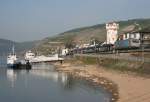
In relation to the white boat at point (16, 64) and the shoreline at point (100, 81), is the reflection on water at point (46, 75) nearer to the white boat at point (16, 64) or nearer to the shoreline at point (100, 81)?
the shoreline at point (100, 81)

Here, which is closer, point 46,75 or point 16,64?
point 46,75

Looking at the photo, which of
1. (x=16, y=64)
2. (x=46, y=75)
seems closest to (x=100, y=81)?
(x=46, y=75)

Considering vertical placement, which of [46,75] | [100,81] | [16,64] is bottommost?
[46,75]

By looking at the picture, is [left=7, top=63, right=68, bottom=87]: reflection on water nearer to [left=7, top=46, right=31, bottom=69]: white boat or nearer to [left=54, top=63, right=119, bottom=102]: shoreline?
[left=54, top=63, right=119, bottom=102]: shoreline

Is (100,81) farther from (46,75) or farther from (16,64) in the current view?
(16,64)

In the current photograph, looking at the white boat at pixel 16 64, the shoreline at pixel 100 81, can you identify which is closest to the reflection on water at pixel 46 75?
the shoreline at pixel 100 81

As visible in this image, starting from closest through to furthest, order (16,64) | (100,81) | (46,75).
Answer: (100,81) → (46,75) → (16,64)

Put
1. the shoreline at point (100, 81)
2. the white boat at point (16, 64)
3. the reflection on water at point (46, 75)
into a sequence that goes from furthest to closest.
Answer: the white boat at point (16, 64) < the reflection on water at point (46, 75) < the shoreline at point (100, 81)

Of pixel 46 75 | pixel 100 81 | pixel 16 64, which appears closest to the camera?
pixel 100 81

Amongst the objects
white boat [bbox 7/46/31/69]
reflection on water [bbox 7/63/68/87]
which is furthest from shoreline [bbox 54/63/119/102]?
white boat [bbox 7/46/31/69]

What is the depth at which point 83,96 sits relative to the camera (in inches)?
1763

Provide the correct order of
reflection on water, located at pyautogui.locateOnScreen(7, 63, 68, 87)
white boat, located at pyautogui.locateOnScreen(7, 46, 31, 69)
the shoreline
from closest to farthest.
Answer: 1. the shoreline
2. reflection on water, located at pyautogui.locateOnScreen(7, 63, 68, 87)
3. white boat, located at pyautogui.locateOnScreen(7, 46, 31, 69)

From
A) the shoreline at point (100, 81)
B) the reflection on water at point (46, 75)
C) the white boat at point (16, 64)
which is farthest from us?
the white boat at point (16, 64)

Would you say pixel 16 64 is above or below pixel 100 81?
above
